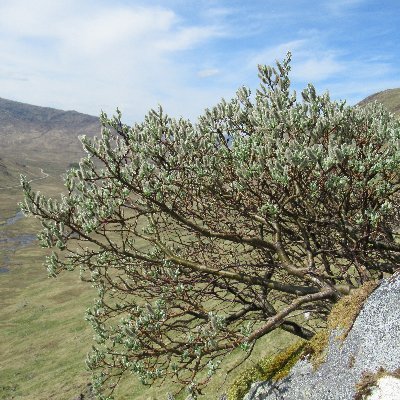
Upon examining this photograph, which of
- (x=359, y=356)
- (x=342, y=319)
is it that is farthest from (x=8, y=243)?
(x=359, y=356)

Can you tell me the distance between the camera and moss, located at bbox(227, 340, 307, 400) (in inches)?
385

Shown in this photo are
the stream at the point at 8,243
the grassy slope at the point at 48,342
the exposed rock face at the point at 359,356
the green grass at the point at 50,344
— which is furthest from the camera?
the stream at the point at 8,243

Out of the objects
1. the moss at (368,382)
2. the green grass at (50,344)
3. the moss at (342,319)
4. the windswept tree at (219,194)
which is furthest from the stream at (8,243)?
the moss at (368,382)

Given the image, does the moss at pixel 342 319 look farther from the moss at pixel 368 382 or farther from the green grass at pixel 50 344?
the green grass at pixel 50 344

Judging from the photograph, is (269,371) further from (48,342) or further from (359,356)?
(48,342)

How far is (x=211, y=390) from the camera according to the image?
20.0 metres

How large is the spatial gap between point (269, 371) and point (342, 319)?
289 cm

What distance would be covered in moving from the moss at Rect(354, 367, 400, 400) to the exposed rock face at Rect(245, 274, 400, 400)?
24 mm

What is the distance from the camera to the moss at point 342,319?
8.29 m

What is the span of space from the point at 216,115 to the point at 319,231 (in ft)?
13.8

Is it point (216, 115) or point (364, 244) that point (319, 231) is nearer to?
point (364, 244)

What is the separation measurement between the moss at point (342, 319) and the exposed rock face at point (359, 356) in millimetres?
98

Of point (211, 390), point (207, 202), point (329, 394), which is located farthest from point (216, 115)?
point (211, 390)

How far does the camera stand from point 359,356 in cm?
763
